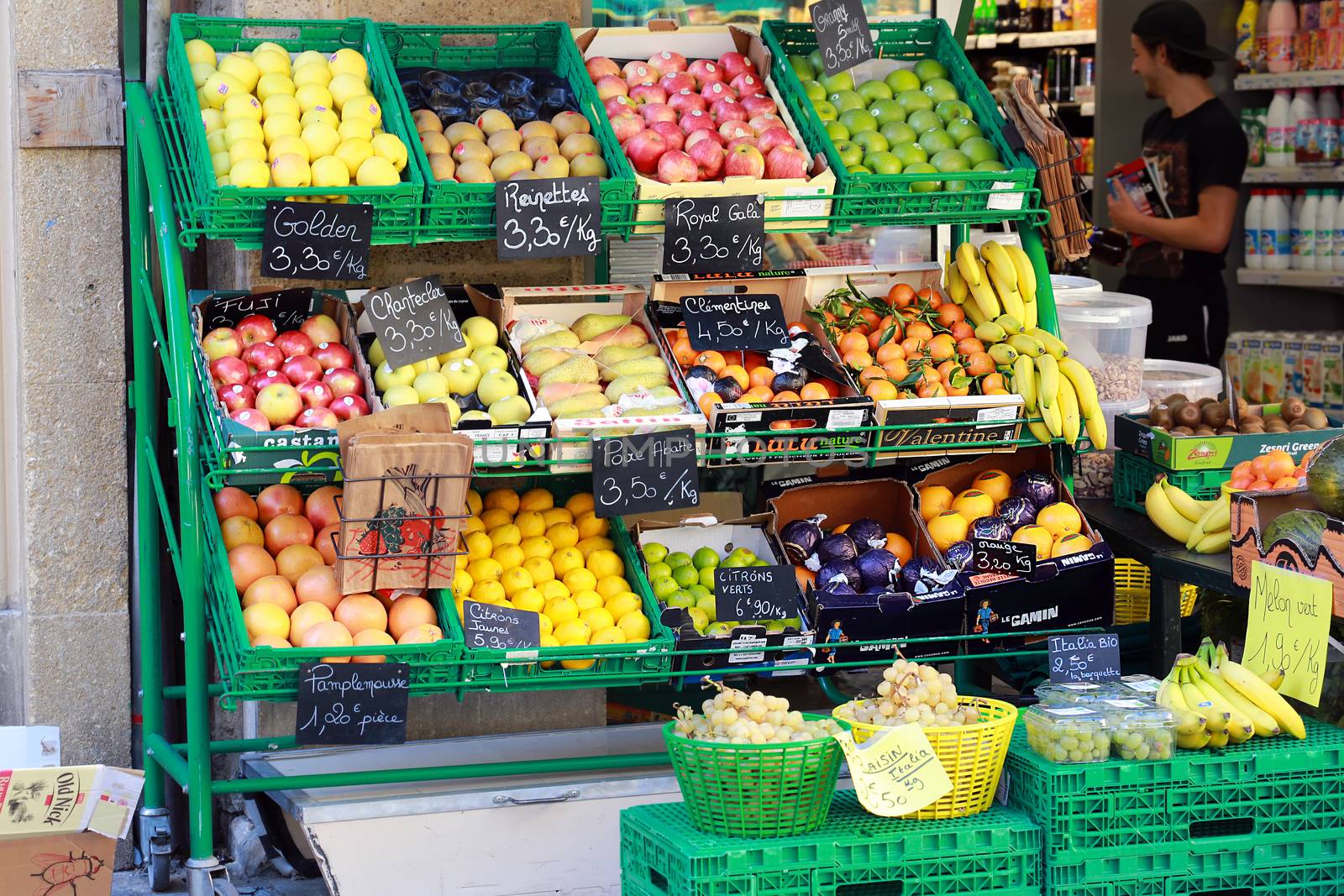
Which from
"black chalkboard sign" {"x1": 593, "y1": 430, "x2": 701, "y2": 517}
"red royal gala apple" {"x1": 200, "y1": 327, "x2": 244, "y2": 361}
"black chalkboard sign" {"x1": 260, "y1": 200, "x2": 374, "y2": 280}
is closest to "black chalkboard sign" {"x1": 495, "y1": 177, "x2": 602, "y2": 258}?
"black chalkboard sign" {"x1": 260, "y1": 200, "x2": 374, "y2": 280}

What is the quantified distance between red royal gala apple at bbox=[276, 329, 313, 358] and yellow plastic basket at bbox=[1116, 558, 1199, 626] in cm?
226

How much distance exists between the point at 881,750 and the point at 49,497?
2.34m

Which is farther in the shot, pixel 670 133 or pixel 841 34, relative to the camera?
pixel 841 34

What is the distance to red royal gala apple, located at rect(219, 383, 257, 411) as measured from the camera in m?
3.49

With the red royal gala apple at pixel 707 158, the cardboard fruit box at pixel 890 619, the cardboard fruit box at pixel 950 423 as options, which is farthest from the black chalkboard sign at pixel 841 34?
the cardboard fruit box at pixel 890 619

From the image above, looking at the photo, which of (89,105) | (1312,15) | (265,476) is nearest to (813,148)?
(265,476)

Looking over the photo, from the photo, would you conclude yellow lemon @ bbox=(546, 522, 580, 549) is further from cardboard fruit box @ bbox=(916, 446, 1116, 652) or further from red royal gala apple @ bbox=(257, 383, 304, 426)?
cardboard fruit box @ bbox=(916, 446, 1116, 652)

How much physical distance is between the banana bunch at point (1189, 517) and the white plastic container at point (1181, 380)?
651mm

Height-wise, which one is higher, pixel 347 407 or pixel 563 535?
pixel 347 407

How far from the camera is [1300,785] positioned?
10.2 feet

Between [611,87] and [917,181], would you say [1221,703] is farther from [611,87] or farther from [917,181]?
[611,87]

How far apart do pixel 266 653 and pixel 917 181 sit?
1832 mm

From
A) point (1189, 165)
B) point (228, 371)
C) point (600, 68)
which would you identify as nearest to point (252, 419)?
point (228, 371)

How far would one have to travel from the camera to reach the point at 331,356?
12.1 feet
